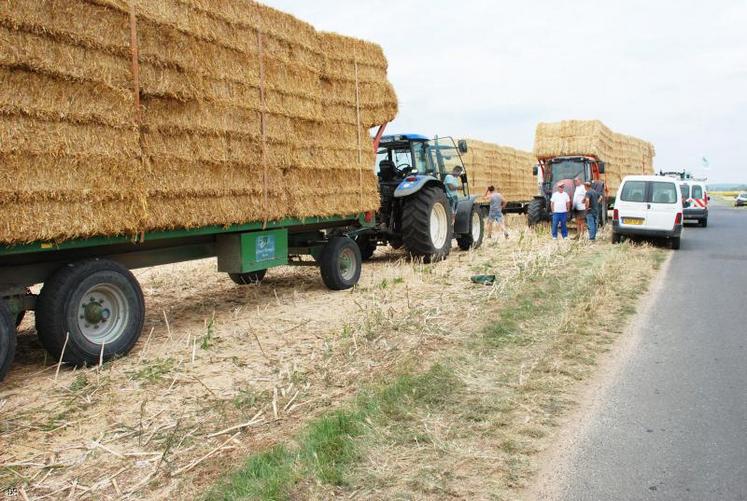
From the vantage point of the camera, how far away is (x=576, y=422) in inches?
161

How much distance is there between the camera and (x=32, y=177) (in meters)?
4.77

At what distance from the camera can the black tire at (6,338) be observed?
4590 mm

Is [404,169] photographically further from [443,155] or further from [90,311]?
[90,311]

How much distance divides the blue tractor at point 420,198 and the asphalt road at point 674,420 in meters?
4.38

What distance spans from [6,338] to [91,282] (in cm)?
87

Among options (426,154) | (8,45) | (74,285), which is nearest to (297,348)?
(74,285)

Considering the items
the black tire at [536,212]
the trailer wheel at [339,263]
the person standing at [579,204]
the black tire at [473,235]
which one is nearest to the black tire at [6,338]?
the trailer wheel at [339,263]

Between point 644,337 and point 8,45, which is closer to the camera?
point 8,45

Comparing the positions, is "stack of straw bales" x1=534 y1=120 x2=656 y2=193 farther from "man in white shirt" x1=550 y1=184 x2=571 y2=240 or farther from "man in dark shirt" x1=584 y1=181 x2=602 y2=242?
"man in white shirt" x1=550 y1=184 x2=571 y2=240

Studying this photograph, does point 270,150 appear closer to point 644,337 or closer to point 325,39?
point 325,39

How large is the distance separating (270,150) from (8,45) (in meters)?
3.11

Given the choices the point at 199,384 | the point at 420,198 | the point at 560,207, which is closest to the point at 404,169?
the point at 420,198

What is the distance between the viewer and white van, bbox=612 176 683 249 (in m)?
14.0

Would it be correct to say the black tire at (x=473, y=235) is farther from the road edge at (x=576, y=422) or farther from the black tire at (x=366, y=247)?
the road edge at (x=576, y=422)
